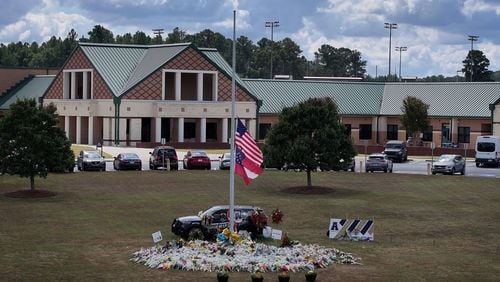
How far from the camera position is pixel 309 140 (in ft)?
176

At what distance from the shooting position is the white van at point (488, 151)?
79.0 meters

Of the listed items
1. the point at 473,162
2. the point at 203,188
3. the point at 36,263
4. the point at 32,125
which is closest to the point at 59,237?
the point at 36,263

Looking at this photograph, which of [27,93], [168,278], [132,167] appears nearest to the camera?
[168,278]

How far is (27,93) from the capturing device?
382ft

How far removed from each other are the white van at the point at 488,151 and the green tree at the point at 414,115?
20874mm

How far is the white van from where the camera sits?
79000mm

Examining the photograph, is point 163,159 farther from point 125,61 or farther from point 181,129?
point 125,61

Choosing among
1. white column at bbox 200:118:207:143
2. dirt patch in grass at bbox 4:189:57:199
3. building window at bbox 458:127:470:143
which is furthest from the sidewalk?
building window at bbox 458:127:470:143

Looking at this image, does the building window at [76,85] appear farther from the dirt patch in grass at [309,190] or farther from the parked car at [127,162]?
the dirt patch in grass at [309,190]

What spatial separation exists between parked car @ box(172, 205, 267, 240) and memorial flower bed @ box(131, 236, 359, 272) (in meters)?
2.67

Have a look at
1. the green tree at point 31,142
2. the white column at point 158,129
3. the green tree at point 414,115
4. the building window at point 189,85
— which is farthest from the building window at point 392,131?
the green tree at point 31,142

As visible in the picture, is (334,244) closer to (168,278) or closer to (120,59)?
(168,278)

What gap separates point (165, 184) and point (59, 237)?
69.6 feet

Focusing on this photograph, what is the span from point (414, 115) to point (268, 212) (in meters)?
59.8
